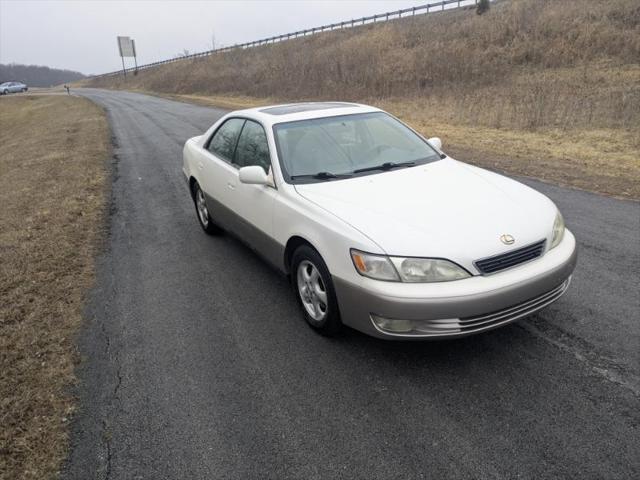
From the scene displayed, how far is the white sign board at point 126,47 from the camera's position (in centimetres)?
7169

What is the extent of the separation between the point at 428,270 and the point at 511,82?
19.4 meters

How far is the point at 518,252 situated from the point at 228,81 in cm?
3874

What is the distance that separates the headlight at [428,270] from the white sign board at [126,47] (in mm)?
80270

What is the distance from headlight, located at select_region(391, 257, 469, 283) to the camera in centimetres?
292

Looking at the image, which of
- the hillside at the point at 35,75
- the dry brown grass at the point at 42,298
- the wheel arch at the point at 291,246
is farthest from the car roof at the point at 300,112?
the hillside at the point at 35,75

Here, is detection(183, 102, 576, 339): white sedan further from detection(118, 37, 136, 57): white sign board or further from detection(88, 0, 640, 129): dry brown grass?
detection(118, 37, 136, 57): white sign board

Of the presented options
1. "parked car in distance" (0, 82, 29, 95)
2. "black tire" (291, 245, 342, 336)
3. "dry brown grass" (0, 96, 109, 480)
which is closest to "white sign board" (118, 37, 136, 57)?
"parked car in distance" (0, 82, 29, 95)

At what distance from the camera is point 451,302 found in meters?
2.85

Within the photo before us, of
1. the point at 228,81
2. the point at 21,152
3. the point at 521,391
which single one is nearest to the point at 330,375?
the point at 521,391

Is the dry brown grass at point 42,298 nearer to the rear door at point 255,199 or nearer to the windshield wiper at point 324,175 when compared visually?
the rear door at point 255,199

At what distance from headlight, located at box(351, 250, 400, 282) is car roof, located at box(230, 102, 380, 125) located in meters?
1.97

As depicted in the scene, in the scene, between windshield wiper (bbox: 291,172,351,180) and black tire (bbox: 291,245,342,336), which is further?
windshield wiper (bbox: 291,172,351,180)

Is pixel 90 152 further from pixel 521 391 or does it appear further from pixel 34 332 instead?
pixel 521 391

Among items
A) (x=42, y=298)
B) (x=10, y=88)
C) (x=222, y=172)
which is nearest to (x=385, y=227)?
(x=222, y=172)
